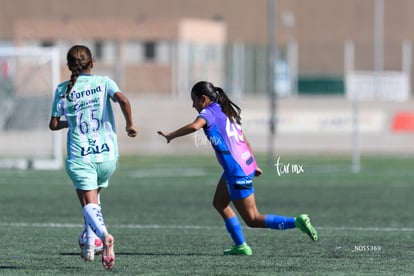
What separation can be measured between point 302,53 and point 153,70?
6.48 meters

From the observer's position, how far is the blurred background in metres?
35.2

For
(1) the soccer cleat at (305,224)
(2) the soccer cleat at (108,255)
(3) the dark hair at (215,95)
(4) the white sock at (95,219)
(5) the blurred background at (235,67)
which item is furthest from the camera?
(5) the blurred background at (235,67)

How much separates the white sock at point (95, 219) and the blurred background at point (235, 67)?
2.30 metres

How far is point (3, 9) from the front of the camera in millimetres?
65562

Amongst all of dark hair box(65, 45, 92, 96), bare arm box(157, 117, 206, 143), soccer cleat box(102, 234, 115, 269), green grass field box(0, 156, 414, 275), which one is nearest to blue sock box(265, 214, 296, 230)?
green grass field box(0, 156, 414, 275)

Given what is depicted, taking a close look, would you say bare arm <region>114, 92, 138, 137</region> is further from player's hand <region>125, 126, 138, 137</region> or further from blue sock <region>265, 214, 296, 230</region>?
blue sock <region>265, 214, 296, 230</region>

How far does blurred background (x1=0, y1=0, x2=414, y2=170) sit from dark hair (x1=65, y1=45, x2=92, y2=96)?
86.4 inches

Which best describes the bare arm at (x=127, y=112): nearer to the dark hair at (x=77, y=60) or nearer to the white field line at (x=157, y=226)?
the dark hair at (x=77, y=60)

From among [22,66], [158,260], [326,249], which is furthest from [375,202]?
[22,66]

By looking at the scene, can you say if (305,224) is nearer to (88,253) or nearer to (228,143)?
(228,143)

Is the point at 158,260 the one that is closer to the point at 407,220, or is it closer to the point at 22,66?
the point at 407,220

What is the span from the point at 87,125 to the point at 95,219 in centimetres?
88

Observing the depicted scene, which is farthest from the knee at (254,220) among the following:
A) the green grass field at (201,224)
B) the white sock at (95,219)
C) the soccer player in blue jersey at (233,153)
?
the white sock at (95,219)

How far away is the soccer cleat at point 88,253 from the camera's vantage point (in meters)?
11.4
